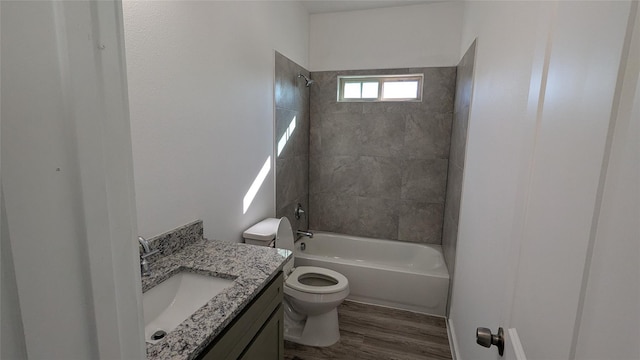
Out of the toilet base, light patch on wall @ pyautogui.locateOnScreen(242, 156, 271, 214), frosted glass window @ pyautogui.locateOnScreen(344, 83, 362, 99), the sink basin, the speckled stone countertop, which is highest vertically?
frosted glass window @ pyautogui.locateOnScreen(344, 83, 362, 99)

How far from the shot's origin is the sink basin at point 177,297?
1179 mm

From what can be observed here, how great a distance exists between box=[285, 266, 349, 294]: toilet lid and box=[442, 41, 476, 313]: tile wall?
0.92m

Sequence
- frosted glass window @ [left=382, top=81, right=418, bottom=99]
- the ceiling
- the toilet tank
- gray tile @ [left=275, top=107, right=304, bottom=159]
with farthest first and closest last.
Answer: frosted glass window @ [left=382, top=81, right=418, bottom=99] → the ceiling → gray tile @ [left=275, top=107, right=304, bottom=159] → the toilet tank

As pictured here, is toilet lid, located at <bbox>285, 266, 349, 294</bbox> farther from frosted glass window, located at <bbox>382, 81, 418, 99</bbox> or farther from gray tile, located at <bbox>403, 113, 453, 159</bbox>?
frosted glass window, located at <bbox>382, 81, 418, 99</bbox>

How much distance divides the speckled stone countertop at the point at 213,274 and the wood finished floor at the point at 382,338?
1.10 m

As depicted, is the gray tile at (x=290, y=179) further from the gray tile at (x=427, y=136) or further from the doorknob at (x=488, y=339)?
the doorknob at (x=488, y=339)

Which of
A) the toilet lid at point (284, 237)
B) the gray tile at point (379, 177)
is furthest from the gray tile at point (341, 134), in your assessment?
the toilet lid at point (284, 237)

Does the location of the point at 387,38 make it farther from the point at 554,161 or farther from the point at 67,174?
the point at 67,174

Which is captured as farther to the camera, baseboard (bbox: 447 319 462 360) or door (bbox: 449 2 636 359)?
baseboard (bbox: 447 319 462 360)

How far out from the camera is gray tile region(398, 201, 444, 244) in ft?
10.4

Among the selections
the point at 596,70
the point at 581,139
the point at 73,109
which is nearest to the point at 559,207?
the point at 581,139

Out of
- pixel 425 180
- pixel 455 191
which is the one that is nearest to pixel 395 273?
pixel 455 191

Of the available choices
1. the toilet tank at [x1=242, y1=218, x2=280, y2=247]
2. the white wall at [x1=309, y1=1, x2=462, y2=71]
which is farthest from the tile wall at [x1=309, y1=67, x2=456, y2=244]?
the toilet tank at [x1=242, y1=218, x2=280, y2=247]

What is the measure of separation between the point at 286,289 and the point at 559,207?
6.55 feet
